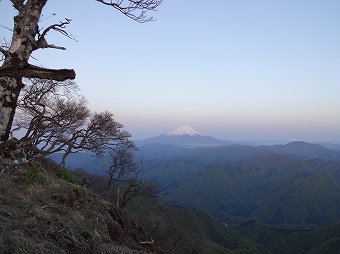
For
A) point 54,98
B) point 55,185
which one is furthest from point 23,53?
point 54,98

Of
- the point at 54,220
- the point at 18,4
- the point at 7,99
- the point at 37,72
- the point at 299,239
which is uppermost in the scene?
the point at 18,4

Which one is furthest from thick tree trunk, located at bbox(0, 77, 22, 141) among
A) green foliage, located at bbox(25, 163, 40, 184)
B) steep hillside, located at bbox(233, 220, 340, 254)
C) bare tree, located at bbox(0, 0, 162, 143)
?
steep hillside, located at bbox(233, 220, 340, 254)

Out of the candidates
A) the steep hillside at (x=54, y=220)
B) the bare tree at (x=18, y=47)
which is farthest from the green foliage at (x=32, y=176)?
the bare tree at (x=18, y=47)

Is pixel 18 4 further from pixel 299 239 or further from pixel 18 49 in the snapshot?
pixel 299 239

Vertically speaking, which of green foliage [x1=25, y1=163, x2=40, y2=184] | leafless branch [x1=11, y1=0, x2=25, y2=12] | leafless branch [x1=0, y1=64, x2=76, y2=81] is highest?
leafless branch [x1=11, y1=0, x2=25, y2=12]

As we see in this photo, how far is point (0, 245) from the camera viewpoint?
514cm

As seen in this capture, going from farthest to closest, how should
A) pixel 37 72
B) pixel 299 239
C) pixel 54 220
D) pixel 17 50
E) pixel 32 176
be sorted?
pixel 299 239, pixel 32 176, pixel 54 220, pixel 17 50, pixel 37 72

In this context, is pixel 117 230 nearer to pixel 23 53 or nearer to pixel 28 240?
pixel 28 240

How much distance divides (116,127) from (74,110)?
342 cm

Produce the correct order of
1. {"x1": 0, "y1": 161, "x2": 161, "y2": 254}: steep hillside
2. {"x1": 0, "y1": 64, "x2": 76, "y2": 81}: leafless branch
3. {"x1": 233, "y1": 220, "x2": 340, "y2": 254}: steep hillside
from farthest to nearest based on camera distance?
{"x1": 233, "y1": 220, "x2": 340, "y2": 254}: steep hillside
{"x1": 0, "y1": 161, "x2": 161, "y2": 254}: steep hillside
{"x1": 0, "y1": 64, "x2": 76, "y2": 81}: leafless branch

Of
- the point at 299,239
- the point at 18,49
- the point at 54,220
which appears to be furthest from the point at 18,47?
the point at 299,239

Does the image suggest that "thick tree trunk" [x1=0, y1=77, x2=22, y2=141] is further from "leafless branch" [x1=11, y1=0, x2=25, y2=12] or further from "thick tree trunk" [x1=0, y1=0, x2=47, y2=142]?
"leafless branch" [x1=11, y1=0, x2=25, y2=12]

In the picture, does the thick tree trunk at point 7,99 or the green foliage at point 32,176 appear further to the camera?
the green foliage at point 32,176

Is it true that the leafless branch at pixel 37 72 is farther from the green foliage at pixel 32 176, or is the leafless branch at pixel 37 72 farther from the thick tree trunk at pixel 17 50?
the green foliage at pixel 32 176
